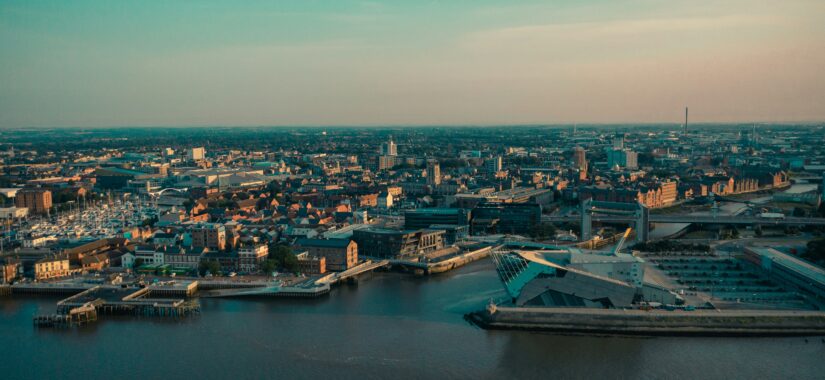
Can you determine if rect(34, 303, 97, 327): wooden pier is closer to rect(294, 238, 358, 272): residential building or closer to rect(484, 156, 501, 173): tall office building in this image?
rect(294, 238, 358, 272): residential building

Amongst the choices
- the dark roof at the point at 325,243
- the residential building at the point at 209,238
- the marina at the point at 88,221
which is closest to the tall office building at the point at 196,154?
the marina at the point at 88,221

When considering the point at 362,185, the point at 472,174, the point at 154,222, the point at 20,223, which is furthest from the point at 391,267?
Result: the point at 472,174

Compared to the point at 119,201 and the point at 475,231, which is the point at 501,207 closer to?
the point at 475,231

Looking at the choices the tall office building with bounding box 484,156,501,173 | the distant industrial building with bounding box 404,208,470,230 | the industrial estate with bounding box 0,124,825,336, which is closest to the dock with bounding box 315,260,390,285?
the industrial estate with bounding box 0,124,825,336

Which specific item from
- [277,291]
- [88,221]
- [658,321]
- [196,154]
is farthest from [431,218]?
[196,154]

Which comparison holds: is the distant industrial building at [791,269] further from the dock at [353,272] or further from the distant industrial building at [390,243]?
the dock at [353,272]
